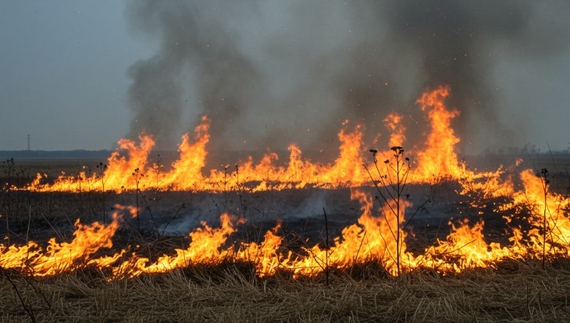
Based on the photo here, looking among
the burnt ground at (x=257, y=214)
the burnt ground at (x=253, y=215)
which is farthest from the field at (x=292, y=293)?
the burnt ground at (x=257, y=214)

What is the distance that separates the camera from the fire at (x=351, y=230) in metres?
5.24

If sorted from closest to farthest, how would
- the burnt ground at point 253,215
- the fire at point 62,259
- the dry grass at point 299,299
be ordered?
1. the dry grass at point 299,299
2. the fire at point 62,259
3. the burnt ground at point 253,215

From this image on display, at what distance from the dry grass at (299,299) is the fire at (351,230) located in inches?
11.0

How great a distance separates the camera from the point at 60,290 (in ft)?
14.0

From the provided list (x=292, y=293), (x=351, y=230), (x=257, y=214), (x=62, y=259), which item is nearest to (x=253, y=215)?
(x=257, y=214)

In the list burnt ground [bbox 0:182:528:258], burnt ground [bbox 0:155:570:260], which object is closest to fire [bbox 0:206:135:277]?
burnt ground [bbox 0:182:528:258]

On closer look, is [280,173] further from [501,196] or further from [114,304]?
[114,304]

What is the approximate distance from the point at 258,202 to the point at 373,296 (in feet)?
34.8

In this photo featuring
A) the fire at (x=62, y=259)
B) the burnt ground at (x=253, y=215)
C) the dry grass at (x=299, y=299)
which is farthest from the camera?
the burnt ground at (x=253, y=215)

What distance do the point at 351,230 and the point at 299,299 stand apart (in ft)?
9.22

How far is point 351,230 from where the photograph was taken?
654 cm

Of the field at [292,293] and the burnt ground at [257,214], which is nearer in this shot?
the field at [292,293]

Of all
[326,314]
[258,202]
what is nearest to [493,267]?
[326,314]

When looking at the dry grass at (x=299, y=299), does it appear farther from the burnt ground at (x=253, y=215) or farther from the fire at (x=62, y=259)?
the burnt ground at (x=253, y=215)
